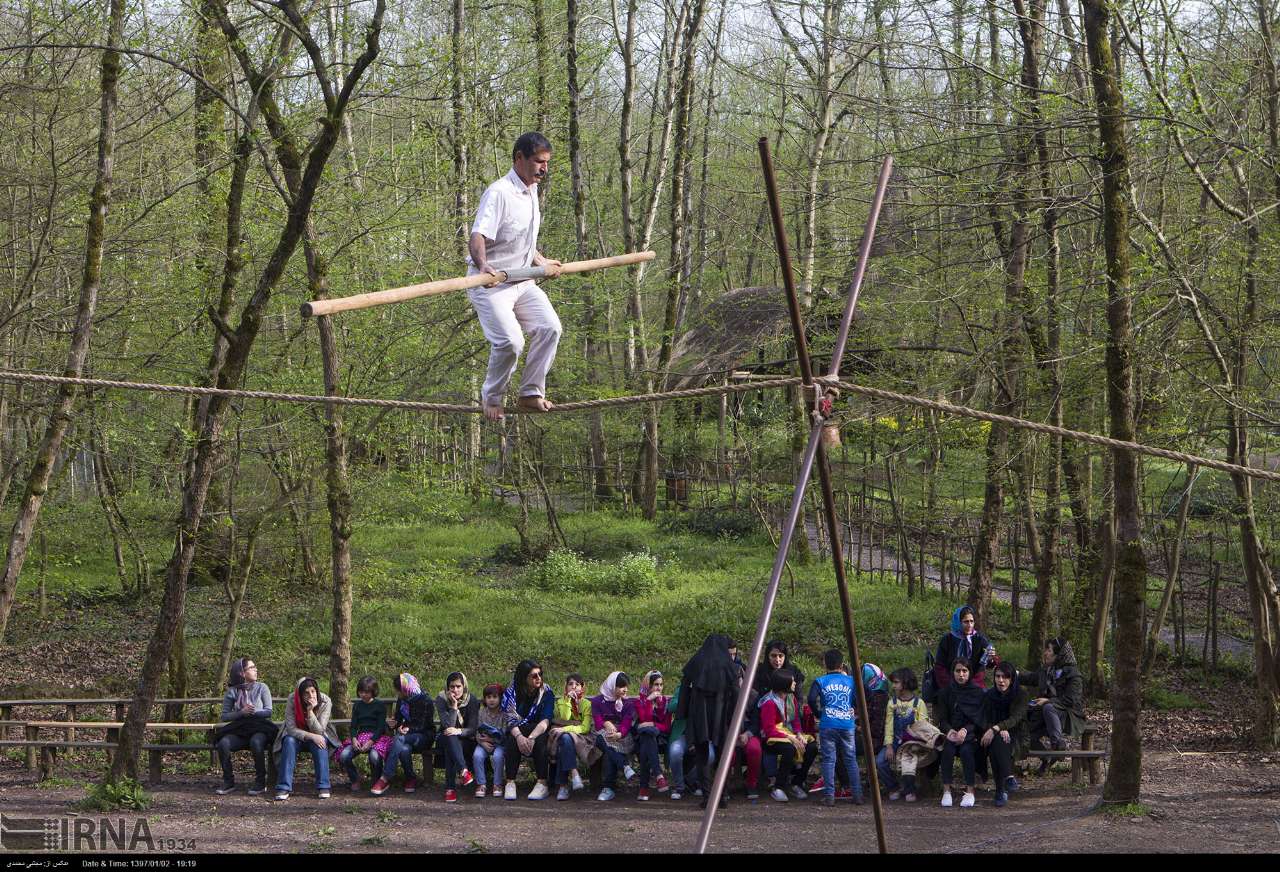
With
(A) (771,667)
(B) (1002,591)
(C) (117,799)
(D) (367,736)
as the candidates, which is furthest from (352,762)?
(B) (1002,591)

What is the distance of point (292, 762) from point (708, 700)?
9.90 ft

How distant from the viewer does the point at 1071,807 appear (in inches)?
313

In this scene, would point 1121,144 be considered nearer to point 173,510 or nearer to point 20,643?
point 173,510

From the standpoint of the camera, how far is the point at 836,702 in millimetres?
8250

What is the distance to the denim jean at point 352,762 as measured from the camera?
864cm

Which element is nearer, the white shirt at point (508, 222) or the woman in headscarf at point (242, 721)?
the white shirt at point (508, 222)

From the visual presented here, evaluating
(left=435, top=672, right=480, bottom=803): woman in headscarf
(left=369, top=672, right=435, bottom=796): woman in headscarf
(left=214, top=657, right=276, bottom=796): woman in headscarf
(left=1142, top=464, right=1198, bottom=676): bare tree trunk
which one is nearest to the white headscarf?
(left=435, top=672, right=480, bottom=803): woman in headscarf

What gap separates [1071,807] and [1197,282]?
3.82m

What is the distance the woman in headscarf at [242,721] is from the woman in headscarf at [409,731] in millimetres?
889

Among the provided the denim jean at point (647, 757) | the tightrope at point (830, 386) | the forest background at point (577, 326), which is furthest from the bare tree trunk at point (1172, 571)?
the denim jean at point (647, 757)

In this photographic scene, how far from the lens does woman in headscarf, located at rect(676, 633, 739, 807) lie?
8.16 meters

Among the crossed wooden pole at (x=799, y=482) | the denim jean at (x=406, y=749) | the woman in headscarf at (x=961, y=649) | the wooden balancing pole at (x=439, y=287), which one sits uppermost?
the wooden balancing pole at (x=439, y=287)

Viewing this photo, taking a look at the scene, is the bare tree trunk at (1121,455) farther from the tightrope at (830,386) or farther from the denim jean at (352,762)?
the denim jean at (352,762)

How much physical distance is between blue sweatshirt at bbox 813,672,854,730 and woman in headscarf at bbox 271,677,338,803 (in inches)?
138
